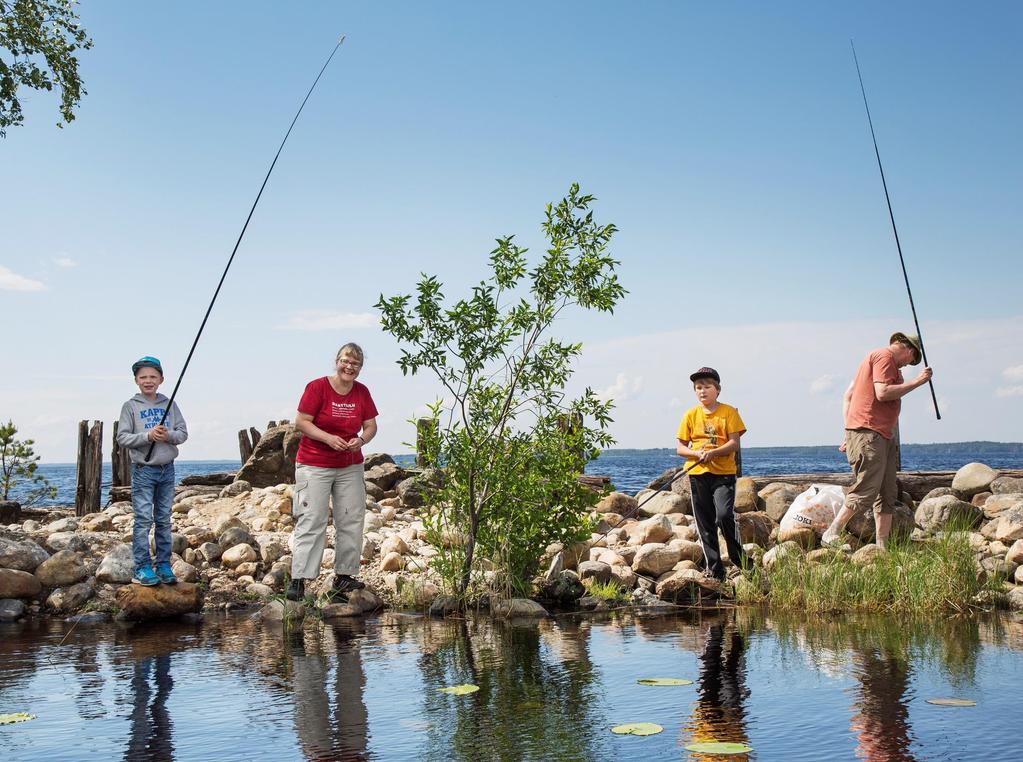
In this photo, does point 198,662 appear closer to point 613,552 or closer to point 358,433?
point 358,433

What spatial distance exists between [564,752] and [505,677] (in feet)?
5.13

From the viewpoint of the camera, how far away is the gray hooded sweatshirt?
26.8ft

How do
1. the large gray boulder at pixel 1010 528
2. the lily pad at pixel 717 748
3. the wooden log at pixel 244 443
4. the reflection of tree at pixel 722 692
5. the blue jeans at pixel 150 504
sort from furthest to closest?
the wooden log at pixel 244 443 < the large gray boulder at pixel 1010 528 < the blue jeans at pixel 150 504 < the reflection of tree at pixel 722 692 < the lily pad at pixel 717 748

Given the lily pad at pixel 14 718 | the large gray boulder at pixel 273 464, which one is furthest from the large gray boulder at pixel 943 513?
the large gray boulder at pixel 273 464

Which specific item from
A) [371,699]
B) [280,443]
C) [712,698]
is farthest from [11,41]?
[712,698]

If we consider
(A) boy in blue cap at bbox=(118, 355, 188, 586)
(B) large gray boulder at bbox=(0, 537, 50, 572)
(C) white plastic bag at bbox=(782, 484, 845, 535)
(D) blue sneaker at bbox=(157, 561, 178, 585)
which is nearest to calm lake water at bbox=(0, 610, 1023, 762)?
(D) blue sneaker at bbox=(157, 561, 178, 585)

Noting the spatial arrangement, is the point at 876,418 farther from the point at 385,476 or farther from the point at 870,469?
the point at 385,476

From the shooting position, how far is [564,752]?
4.10m

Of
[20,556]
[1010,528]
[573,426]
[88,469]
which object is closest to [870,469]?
[1010,528]

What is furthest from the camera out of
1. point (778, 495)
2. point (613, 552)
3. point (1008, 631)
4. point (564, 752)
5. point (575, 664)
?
point (778, 495)

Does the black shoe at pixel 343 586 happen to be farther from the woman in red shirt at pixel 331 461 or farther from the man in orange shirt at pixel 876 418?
the man in orange shirt at pixel 876 418

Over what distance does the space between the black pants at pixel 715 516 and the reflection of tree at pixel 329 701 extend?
3407mm

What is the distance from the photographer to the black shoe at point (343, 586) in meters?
8.60

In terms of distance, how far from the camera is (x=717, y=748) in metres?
4.10
